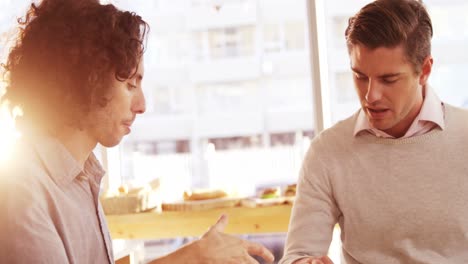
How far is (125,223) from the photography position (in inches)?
106

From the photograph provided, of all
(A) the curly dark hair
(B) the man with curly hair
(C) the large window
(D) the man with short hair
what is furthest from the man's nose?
(C) the large window

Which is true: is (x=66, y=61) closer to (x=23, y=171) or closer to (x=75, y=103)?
(x=75, y=103)

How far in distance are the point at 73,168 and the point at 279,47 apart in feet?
17.9

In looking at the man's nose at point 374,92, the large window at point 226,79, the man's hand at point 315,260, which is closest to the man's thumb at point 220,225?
the man's hand at point 315,260

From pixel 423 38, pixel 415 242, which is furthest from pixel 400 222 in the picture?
pixel 423 38

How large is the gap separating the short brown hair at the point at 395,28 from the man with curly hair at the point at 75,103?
0.64m

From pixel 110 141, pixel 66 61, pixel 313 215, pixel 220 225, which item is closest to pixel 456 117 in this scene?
pixel 313 215

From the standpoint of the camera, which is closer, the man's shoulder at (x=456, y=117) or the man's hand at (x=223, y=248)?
the man's hand at (x=223, y=248)

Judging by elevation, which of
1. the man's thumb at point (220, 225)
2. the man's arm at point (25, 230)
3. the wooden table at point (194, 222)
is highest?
the man's arm at point (25, 230)

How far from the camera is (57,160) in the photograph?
1.17 m

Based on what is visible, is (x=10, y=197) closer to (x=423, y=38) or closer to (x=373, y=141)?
(x=373, y=141)

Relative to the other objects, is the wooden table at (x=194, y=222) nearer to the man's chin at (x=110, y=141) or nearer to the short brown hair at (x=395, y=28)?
the short brown hair at (x=395, y=28)

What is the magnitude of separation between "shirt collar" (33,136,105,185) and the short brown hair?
82 centimetres

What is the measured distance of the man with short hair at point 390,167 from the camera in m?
1.59
